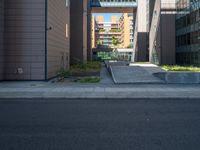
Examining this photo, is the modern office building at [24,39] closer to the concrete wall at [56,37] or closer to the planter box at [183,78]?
the concrete wall at [56,37]

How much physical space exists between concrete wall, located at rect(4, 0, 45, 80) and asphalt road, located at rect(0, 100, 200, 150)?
13.2 m

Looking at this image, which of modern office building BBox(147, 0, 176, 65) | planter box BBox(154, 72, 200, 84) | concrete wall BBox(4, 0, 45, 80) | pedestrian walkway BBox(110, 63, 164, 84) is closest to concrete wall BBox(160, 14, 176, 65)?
modern office building BBox(147, 0, 176, 65)

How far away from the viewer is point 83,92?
738 inches

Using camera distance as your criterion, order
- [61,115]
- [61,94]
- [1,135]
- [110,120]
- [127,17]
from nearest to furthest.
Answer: [1,135], [110,120], [61,115], [61,94], [127,17]

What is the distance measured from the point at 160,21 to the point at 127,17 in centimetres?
8941

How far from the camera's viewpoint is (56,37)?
103 ft

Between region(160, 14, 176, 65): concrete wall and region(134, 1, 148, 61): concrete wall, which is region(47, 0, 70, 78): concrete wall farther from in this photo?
region(134, 1, 148, 61): concrete wall

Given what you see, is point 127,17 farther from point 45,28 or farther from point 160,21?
point 45,28

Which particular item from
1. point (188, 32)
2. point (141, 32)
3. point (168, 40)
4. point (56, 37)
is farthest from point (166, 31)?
point (56, 37)

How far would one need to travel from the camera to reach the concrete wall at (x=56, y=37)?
91.6ft

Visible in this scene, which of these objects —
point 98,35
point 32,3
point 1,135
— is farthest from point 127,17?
point 1,135

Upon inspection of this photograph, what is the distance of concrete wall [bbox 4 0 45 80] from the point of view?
26453 millimetres

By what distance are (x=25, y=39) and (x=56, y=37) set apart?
17.1 ft

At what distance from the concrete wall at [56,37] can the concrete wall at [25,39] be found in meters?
0.86
